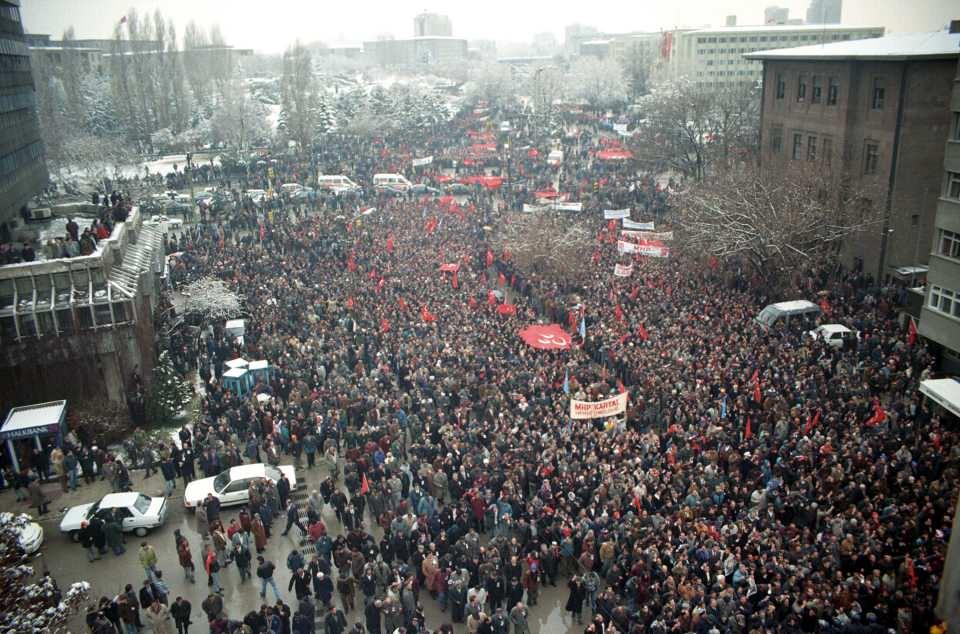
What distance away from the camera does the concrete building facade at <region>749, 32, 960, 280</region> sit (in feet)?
107

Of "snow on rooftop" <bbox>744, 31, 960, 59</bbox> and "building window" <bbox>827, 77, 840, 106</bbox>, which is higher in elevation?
"snow on rooftop" <bbox>744, 31, 960, 59</bbox>

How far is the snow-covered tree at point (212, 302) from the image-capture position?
29.9 m

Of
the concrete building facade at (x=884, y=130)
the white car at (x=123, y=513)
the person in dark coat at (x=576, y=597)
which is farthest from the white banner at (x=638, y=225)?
the white car at (x=123, y=513)

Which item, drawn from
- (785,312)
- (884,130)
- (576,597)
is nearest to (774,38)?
(884,130)

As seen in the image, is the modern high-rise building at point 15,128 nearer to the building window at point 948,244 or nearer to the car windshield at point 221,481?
the car windshield at point 221,481

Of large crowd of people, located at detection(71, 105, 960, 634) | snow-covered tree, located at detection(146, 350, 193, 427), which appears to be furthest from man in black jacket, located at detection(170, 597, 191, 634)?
snow-covered tree, located at detection(146, 350, 193, 427)

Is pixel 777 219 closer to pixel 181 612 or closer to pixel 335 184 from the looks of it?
pixel 181 612

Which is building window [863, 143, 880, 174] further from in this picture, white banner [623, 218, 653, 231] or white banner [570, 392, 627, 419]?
white banner [570, 392, 627, 419]

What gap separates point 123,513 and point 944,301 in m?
23.8

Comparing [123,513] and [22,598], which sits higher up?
[22,598]

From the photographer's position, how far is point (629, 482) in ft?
56.8

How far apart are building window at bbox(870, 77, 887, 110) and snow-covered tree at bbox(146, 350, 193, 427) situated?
31.7 metres

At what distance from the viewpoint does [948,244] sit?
922 inches

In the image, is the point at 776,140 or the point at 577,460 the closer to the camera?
the point at 577,460
